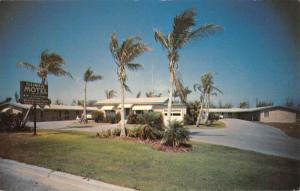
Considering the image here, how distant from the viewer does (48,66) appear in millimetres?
5023

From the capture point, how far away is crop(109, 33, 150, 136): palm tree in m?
4.82

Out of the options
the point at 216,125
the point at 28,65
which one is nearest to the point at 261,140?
the point at 216,125

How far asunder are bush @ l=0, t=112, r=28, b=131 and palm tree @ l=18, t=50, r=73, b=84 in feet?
4.04

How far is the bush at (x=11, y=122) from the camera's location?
5.38 m

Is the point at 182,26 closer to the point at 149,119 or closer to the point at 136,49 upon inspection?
the point at 136,49

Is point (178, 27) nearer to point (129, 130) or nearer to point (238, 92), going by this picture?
point (238, 92)

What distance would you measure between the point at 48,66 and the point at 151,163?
10.5ft

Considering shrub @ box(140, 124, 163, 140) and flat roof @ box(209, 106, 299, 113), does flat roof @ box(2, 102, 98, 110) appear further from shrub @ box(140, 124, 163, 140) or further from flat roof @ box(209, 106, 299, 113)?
A: flat roof @ box(209, 106, 299, 113)

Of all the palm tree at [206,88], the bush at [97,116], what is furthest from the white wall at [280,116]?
the bush at [97,116]

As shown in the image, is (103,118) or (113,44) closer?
(113,44)

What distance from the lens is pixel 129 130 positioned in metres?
5.00

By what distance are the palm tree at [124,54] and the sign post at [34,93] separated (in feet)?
5.85

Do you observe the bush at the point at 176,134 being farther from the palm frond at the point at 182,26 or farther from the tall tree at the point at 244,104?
the palm frond at the point at 182,26

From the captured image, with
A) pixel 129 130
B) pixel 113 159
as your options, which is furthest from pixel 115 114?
pixel 113 159
